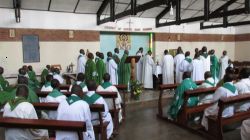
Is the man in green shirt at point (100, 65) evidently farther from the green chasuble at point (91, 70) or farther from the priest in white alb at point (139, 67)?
the priest in white alb at point (139, 67)

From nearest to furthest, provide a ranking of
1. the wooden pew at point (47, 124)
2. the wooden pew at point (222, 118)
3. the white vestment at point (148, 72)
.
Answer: the wooden pew at point (47, 124), the wooden pew at point (222, 118), the white vestment at point (148, 72)

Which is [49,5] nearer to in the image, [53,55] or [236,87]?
[53,55]

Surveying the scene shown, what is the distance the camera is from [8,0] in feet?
30.2

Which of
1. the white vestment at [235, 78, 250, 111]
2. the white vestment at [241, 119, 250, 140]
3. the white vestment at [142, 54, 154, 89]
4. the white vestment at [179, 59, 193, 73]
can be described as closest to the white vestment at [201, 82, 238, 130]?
the white vestment at [235, 78, 250, 111]

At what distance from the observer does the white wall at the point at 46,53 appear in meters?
9.48

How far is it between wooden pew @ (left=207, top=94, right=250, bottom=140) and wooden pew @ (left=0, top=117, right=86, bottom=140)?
2.55m

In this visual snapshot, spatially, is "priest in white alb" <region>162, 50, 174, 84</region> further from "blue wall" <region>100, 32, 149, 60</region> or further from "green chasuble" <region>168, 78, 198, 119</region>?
"green chasuble" <region>168, 78, 198, 119</region>

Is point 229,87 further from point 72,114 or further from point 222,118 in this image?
point 72,114

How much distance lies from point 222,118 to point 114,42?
320 inches

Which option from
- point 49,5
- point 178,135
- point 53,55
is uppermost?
point 49,5

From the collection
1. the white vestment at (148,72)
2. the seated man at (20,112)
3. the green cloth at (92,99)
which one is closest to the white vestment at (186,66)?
the white vestment at (148,72)

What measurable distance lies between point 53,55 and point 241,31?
11.9m

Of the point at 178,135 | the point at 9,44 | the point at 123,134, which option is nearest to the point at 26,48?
the point at 9,44

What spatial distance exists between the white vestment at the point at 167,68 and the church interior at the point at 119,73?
0.13 feet
